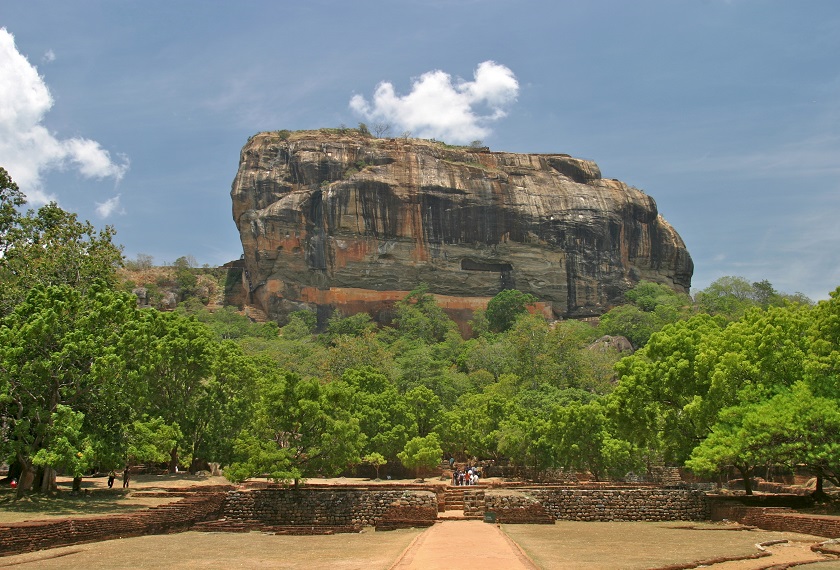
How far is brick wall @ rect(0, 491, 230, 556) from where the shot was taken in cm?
1568

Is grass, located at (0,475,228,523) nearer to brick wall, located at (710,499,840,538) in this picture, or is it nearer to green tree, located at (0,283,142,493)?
green tree, located at (0,283,142,493)

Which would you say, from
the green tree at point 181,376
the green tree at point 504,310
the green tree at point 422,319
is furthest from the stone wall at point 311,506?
the green tree at point 504,310

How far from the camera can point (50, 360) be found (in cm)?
2131

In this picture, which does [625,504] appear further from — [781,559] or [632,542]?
[781,559]

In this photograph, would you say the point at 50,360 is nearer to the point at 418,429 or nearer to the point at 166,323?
the point at 166,323

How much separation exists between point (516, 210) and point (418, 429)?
160 ft

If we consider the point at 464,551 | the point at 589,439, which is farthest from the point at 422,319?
the point at 464,551

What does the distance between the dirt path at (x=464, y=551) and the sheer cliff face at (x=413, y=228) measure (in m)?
60.3

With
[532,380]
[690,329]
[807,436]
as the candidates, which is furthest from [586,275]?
[807,436]

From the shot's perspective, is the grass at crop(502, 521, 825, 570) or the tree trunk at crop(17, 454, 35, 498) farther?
the tree trunk at crop(17, 454, 35, 498)

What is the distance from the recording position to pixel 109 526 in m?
18.4

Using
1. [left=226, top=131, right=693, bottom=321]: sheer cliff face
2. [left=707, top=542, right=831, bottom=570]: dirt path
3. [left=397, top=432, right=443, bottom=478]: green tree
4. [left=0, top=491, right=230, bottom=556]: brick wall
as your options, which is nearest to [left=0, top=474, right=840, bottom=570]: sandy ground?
[left=707, top=542, right=831, bottom=570]: dirt path

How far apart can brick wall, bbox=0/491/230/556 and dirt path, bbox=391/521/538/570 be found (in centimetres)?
732

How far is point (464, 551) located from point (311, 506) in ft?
32.2
